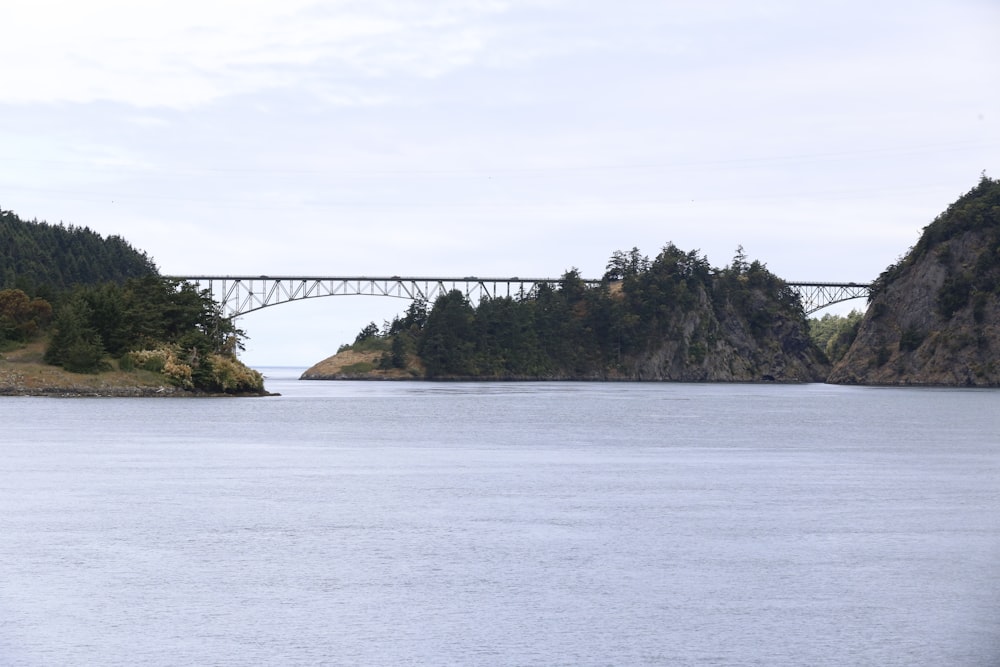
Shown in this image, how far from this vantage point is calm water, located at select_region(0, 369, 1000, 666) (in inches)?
734

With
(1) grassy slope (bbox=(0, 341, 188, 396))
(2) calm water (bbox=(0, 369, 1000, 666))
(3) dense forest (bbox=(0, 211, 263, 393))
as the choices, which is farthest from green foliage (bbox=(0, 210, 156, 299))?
(2) calm water (bbox=(0, 369, 1000, 666))

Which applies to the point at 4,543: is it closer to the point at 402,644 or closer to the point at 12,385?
the point at 402,644

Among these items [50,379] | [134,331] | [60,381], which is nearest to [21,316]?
[50,379]

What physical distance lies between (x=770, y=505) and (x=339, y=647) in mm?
19838

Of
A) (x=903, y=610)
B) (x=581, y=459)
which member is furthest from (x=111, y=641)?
(x=581, y=459)

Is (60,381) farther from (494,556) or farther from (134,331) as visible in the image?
(494,556)

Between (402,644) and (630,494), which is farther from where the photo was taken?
(630,494)

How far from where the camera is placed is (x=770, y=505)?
1388 inches

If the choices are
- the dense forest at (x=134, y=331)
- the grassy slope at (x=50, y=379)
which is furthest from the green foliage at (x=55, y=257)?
the grassy slope at (x=50, y=379)

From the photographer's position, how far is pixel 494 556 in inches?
1016

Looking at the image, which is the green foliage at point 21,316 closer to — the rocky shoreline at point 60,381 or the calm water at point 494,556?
the rocky shoreline at point 60,381

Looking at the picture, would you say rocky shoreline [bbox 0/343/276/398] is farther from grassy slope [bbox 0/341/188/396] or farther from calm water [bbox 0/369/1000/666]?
calm water [bbox 0/369/1000/666]

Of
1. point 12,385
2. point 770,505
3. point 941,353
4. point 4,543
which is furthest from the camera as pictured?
point 941,353

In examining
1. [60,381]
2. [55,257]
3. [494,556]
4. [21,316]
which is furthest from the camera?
[55,257]
